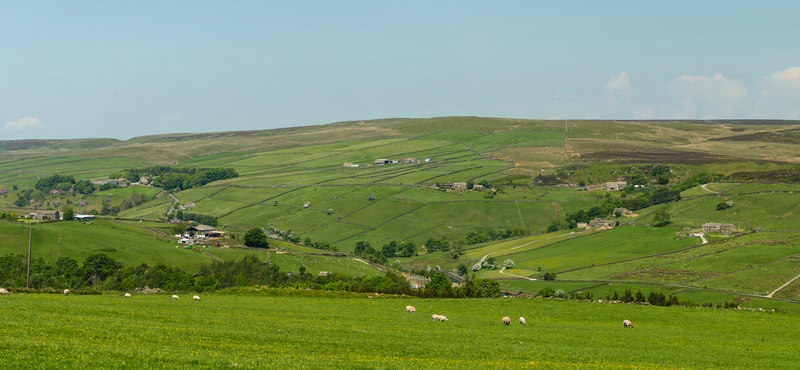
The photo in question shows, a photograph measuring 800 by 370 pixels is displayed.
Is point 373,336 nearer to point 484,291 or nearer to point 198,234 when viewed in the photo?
point 484,291

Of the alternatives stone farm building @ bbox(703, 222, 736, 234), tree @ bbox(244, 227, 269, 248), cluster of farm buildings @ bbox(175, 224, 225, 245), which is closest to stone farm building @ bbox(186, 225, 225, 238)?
cluster of farm buildings @ bbox(175, 224, 225, 245)

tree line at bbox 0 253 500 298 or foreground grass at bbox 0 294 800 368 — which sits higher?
foreground grass at bbox 0 294 800 368

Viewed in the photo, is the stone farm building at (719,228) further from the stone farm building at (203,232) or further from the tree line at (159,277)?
the stone farm building at (203,232)

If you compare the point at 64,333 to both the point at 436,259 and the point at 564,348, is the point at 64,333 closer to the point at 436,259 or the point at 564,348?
the point at 564,348

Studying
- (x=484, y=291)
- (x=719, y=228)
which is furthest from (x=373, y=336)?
(x=719, y=228)

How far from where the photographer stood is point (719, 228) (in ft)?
566

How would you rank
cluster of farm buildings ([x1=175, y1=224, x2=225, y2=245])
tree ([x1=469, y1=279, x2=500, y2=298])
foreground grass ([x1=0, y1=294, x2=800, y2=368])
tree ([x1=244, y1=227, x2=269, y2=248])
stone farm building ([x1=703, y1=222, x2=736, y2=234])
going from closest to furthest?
foreground grass ([x1=0, y1=294, x2=800, y2=368]) < tree ([x1=469, y1=279, x2=500, y2=298]) < tree ([x1=244, y1=227, x2=269, y2=248]) < cluster of farm buildings ([x1=175, y1=224, x2=225, y2=245]) < stone farm building ([x1=703, y1=222, x2=736, y2=234])

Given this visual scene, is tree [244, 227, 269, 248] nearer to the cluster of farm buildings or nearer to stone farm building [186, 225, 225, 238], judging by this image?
the cluster of farm buildings

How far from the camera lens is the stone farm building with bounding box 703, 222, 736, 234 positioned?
558 feet

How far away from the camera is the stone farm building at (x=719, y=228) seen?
17012cm

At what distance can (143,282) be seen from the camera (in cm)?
11219

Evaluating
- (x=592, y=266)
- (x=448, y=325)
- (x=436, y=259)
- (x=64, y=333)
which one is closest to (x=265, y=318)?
(x=448, y=325)

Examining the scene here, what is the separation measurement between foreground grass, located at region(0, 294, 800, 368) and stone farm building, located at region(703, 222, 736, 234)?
114 m

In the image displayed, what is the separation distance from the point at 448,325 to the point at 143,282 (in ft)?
258
